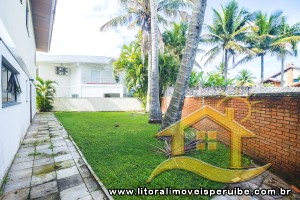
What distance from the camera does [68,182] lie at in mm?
3041

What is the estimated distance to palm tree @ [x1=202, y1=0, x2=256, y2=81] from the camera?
20.7m

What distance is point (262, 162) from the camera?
3.84m

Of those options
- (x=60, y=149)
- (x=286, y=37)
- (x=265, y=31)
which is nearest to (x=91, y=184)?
(x=60, y=149)

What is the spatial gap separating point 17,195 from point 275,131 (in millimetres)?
4823

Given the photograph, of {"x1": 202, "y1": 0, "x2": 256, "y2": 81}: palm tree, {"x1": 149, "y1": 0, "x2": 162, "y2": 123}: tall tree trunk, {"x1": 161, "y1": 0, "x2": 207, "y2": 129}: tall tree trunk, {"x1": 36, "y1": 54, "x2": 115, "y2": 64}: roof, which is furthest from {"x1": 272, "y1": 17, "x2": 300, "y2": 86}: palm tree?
{"x1": 161, "y1": 0, "x2": 207, "y2": 129}: tall tree trunk

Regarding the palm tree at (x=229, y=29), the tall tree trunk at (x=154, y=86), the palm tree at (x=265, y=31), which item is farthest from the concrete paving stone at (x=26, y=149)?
the palm tree at (x=265, y=31)

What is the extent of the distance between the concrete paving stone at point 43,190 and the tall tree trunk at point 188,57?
3.72m

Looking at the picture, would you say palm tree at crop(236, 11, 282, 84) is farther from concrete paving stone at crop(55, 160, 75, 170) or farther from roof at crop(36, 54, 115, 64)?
concrete paving stone at crop(55, 160, 75, 170)

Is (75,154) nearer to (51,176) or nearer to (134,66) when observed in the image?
(51,176)

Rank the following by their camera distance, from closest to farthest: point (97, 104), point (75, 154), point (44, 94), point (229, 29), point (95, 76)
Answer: point (75, 154) < point (44, 94) < point (97, 104) < point (229, 29) < point (95, 76)

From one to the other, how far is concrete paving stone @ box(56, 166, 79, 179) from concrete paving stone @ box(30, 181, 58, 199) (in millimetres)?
261

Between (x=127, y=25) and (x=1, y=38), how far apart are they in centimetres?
1261

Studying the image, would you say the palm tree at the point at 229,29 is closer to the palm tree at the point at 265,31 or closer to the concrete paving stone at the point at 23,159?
the palm tree at the point at 265,31

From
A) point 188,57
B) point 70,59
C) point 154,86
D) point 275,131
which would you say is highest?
point 70,59
